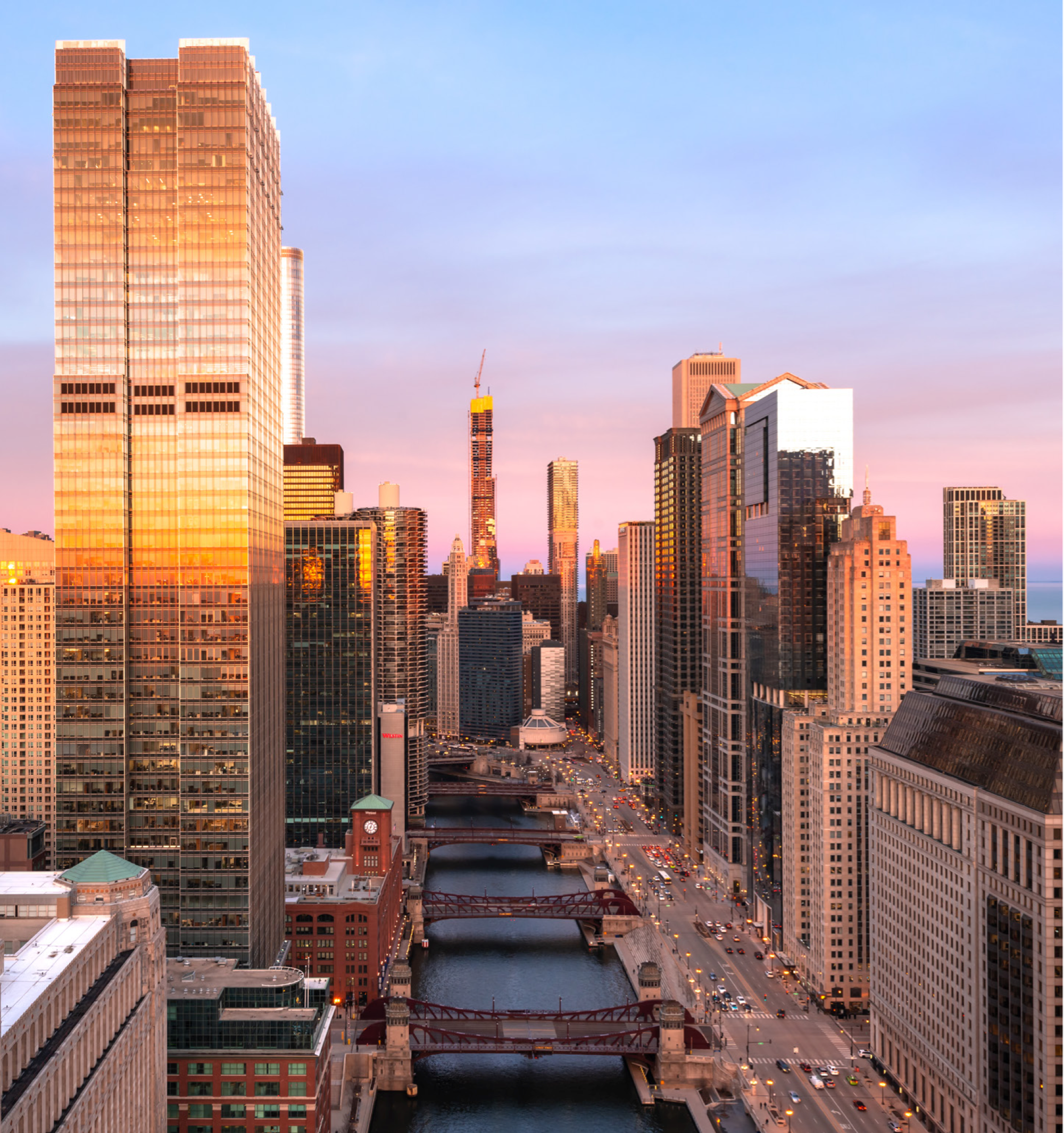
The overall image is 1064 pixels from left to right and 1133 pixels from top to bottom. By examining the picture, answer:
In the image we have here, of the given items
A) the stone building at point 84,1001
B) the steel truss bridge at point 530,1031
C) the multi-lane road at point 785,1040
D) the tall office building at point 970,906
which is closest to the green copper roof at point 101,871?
the stone building at point 84,1001

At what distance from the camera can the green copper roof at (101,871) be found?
97375mm

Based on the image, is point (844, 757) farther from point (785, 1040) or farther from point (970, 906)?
point (970, 906)

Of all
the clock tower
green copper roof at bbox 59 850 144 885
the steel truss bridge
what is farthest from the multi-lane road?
green copper roof at bbox 59 850 144 885

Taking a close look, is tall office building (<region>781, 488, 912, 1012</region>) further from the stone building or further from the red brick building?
the stone building

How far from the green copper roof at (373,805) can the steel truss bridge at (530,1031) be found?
37019 millimetres

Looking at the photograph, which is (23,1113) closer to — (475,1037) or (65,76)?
(475,1037)

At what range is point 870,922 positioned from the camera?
14362 centimetres

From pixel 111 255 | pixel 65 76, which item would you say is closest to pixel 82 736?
pixel 111 255

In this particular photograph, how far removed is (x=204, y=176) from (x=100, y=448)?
35.6 m

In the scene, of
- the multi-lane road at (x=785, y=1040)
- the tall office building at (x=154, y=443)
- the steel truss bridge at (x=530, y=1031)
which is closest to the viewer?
the multi-lane road at (x=785, y=1040)

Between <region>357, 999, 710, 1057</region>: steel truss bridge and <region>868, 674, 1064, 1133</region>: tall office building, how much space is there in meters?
30.9

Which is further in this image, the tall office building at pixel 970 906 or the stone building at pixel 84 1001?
the tall office building at pixel 970 906

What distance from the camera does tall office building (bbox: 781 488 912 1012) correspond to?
15862cm

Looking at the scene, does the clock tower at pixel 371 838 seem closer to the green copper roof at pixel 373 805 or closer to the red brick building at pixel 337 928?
the green copper roof at pixel 373 805
